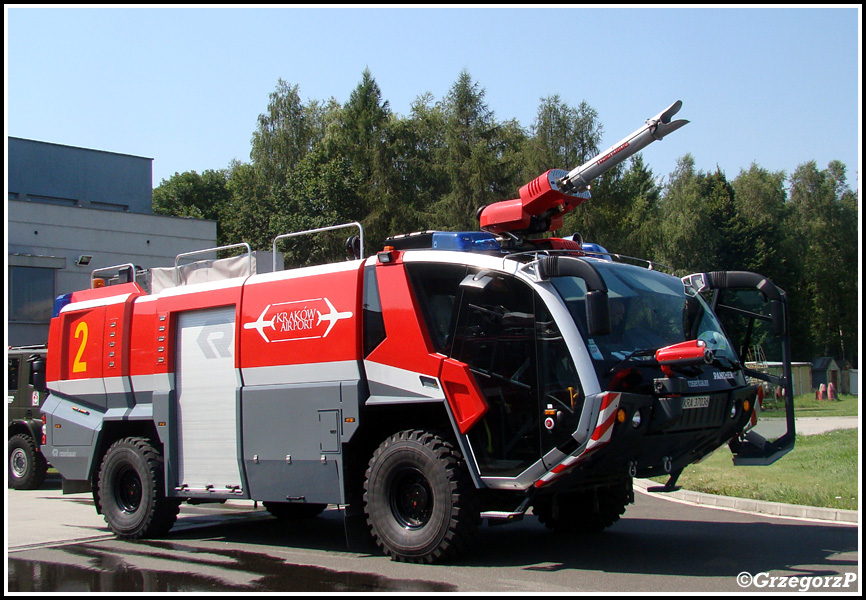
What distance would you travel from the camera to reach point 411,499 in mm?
8062

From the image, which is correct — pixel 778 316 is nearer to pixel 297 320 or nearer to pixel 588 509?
pixel 588 509

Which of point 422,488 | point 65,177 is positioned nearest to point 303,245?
point 65,177

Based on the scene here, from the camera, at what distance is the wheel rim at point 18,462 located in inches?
679

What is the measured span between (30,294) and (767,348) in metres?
24.6

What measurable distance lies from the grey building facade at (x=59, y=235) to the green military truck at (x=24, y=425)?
25.2 feet

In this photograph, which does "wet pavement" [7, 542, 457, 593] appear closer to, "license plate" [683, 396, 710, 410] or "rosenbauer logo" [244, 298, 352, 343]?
"rosenbauer logo" [244, 298, 352, 343]

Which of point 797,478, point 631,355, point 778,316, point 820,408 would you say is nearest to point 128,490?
point 631,355

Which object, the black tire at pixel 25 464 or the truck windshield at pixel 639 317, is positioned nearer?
the truck windshield at pixel 639 317

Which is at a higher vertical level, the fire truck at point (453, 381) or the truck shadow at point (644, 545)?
the fire truck at point (453, 381)

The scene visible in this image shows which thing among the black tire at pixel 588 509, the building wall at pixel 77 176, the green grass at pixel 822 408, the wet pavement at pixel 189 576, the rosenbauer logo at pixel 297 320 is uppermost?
the building wall at pixel 77 176

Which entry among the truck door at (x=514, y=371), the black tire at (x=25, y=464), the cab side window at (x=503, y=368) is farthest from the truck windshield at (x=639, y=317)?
the black tire at (x=25, y=464)

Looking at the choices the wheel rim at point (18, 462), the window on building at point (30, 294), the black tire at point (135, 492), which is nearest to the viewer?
the black tire at point (135, 492)

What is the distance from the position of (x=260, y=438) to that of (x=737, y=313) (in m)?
5.24

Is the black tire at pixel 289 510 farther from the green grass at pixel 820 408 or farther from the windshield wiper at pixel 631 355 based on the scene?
the green grass at pixel 820 408
